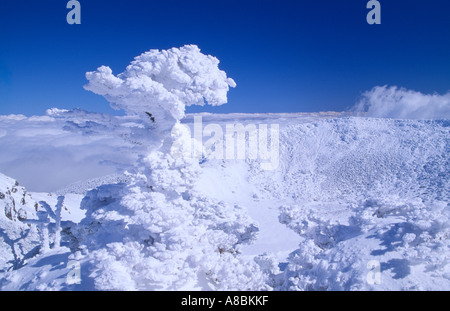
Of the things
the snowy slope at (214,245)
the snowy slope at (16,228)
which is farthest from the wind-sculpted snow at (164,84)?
the snowy slope at (16,228)

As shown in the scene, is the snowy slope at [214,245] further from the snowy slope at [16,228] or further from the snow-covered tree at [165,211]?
the snowy slope at [16,228]

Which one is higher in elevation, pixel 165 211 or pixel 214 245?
pixel 165 211

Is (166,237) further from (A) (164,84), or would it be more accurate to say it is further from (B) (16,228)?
(B) (16,228)

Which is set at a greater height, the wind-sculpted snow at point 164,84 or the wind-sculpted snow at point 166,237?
the wind-sculpted snow at point 164,84

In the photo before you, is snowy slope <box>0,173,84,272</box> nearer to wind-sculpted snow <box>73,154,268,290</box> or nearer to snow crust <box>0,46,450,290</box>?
snow crust <box>0,46,450,290</box>

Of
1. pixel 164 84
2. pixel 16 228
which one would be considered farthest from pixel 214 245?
pixel 16 228

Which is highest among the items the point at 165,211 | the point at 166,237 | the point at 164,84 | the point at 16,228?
the point at 164,84

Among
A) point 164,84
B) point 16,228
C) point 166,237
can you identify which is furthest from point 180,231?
point 16,228

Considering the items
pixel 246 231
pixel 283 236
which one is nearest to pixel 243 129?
pixel 283 236

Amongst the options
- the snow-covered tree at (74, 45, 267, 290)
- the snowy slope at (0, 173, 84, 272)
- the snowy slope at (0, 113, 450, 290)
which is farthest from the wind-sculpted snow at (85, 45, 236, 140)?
the snowy slope at (0, 173, 84, 272)

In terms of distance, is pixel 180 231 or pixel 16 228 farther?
pixel 16 228

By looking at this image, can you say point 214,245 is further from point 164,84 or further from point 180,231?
point 164,84

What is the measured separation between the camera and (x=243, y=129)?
3628 cm
